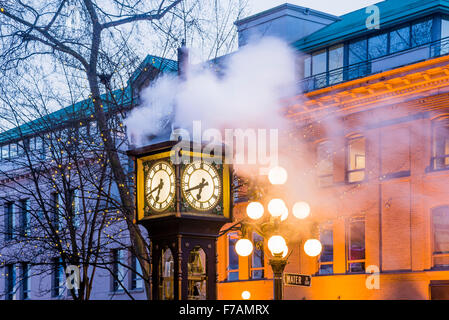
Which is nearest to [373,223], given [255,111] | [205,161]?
[255,111]

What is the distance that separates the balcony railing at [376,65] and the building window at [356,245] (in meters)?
4.01

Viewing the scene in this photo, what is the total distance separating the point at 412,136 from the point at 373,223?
2627 millimetres

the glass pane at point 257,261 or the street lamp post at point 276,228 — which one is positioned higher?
the street lamp post at point 276,228

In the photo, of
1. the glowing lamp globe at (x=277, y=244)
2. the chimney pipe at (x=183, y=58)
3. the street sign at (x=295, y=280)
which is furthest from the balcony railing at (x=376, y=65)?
the chimney pipe at (x=183, y=58)

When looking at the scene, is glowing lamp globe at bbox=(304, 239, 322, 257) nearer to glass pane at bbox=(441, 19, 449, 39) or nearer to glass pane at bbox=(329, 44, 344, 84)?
glass pane at bbox=(441, 19, 449, 39)

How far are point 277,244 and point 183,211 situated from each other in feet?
15.8

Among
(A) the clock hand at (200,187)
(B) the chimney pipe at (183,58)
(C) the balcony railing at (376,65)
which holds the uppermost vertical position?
(C) the balcony railing at (376,65)

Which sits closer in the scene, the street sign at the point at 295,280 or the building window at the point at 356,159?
the street sign at the point at 295,280

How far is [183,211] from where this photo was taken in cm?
560

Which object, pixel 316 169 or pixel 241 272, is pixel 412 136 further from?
pixel 241 272

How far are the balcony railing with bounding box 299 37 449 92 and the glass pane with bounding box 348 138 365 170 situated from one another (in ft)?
5.94

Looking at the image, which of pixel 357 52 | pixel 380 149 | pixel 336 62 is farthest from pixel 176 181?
pixel 336 62

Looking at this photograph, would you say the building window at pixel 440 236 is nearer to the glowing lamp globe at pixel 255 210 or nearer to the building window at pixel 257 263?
the building window at pixel 257 263

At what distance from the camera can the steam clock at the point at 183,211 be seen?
5.60 metres
